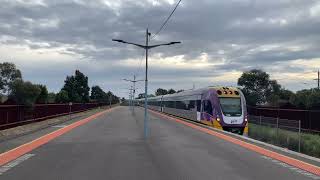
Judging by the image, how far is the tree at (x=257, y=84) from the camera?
97312 mm

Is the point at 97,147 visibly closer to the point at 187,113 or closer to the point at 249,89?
the point at 187,113

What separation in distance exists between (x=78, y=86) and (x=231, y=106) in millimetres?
79341

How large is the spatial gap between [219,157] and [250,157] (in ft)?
3.19

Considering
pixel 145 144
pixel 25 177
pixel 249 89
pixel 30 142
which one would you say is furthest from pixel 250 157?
pixel 249 89

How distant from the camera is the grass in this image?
82.0 ft

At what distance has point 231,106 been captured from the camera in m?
34.2

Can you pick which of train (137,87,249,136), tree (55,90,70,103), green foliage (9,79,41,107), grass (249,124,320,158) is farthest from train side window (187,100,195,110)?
tree (55,90,70,103)

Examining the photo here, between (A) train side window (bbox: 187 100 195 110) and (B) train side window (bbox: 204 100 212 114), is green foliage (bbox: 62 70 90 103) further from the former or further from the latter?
(B) train side window (bbox: 204 100 212 114)

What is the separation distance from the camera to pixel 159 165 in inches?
A: 526

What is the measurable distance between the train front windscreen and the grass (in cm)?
212

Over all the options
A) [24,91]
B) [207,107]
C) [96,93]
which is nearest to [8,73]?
[24,91]

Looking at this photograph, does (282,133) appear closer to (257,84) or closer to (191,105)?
(191,105)

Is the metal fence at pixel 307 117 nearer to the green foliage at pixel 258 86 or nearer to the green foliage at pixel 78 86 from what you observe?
the green foliage at pixel 258 86

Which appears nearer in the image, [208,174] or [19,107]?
[208,174]
